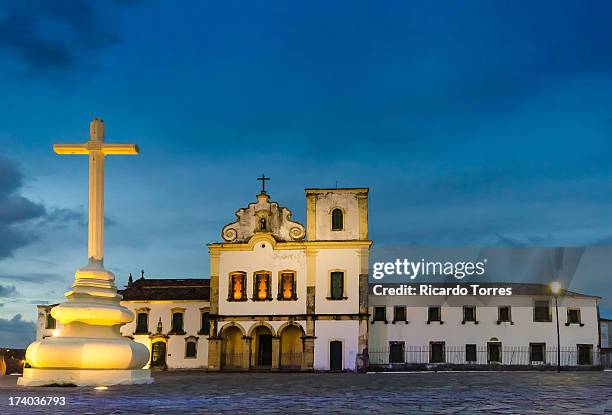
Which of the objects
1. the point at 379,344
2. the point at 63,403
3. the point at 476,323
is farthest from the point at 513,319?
the point at 63,403

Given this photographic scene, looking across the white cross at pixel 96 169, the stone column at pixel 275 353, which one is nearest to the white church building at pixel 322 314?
the stone column at pixel 275 353

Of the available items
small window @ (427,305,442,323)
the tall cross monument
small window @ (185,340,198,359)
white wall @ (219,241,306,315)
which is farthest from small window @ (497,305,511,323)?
the tall cross monument

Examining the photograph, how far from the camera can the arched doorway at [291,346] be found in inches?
1688

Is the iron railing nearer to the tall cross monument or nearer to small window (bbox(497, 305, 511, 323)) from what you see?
small window (bbox(497, 305, 511, 323))

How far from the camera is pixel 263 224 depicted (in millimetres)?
43750

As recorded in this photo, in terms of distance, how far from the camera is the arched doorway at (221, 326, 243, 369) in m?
42.6

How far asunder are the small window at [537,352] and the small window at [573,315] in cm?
247

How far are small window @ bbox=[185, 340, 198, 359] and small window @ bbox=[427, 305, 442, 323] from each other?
14.7 m

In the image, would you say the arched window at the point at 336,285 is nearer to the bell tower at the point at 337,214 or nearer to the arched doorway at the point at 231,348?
the bell tower at the point at 337,214

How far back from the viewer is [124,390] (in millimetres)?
16188

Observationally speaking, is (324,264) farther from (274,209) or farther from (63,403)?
(63,403)

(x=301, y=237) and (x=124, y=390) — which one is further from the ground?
(x=301, y=237)

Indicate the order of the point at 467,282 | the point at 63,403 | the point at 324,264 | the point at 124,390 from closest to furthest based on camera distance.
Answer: the point at 63,403, the point at 124,390, the point at 324,264, the point at 467,282

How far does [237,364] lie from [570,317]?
70.7 ft
